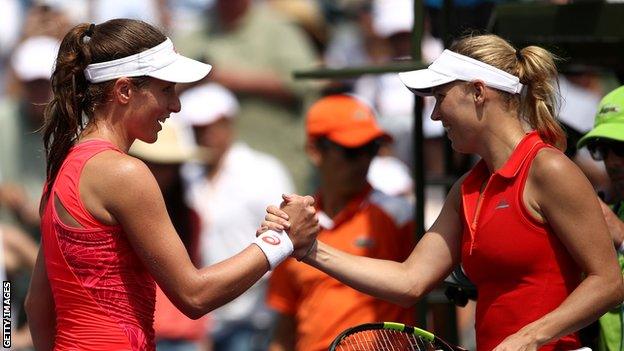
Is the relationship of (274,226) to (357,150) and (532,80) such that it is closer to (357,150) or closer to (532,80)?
(532,80)

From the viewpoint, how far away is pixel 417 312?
4.84 meters

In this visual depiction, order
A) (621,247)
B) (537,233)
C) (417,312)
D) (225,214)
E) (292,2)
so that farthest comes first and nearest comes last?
1. (292,2)
2. (225,214)
3. (417,312)
4. (621,247)
5. (537,233)

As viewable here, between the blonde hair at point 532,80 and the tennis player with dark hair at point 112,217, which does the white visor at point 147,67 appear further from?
the blonde hair at point 532,80

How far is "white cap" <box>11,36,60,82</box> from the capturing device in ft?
A: 24.3

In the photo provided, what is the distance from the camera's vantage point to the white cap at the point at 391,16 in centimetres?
761

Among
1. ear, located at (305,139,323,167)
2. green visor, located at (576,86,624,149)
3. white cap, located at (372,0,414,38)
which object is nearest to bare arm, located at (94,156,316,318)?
green visor, located at (576,86,624,149)

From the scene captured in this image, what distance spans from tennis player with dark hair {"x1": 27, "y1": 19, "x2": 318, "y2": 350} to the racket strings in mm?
317

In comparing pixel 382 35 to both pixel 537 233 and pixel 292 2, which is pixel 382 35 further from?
pixel 537 233

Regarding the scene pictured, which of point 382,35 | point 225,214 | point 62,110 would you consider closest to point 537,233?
point 62,110

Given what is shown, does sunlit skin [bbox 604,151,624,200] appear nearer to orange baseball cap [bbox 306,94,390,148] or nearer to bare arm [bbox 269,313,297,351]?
orange baseball cap [bbox 306,94,390,148]

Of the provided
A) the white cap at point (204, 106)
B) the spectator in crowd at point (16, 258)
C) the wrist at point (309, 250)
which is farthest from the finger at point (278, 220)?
the white cap at point (204, 106)

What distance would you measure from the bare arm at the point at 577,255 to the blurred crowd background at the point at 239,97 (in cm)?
358

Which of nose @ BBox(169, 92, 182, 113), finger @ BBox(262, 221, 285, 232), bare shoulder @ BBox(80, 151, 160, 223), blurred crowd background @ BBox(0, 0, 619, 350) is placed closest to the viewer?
bare shoulder @ BBox(80, 151, 160, 223)

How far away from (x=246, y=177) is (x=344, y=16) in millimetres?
1258
